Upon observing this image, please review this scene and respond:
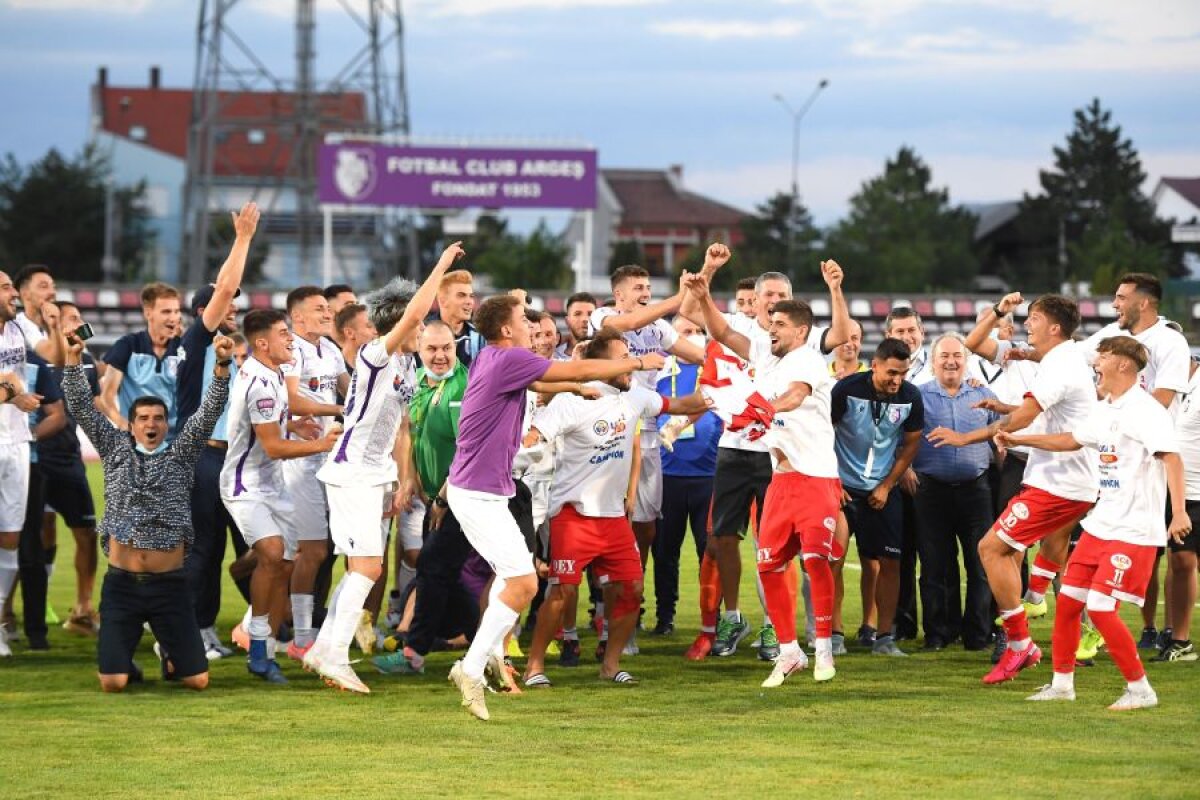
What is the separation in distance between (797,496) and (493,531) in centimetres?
202

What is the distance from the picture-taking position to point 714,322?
1005cm

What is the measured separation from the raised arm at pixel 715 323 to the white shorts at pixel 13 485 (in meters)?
4.86

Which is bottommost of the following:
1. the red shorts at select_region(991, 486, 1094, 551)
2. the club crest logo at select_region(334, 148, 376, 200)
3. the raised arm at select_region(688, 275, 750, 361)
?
the red shorts at select_region(991, 486, 1094, 551)

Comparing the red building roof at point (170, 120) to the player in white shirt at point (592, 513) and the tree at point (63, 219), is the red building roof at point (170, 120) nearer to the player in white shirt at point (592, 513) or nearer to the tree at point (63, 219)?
the tree at point (63, 219)

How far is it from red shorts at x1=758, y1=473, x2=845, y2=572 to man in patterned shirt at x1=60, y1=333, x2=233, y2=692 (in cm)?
333

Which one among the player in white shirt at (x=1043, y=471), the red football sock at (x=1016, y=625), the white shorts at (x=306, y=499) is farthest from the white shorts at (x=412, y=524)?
the red football sock at (x=1016, y=625)

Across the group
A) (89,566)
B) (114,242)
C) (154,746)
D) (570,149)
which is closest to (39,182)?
(114,242)

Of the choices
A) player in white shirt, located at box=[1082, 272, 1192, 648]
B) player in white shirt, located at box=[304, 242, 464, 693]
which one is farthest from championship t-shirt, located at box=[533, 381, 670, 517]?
player in white shirt, located at box=[1082, 272, 1192, 648]

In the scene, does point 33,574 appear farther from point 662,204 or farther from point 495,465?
point 662,204

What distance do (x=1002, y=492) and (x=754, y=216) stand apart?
75058mm

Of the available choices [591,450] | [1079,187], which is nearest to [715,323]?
[591,450]

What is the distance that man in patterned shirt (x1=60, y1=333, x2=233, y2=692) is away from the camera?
31.8 ft

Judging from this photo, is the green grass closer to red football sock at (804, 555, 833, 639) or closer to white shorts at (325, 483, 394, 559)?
red football sock at (804, 555, 833, 639)

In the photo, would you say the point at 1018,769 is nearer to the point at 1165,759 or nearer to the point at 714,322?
the point at 1165,759
